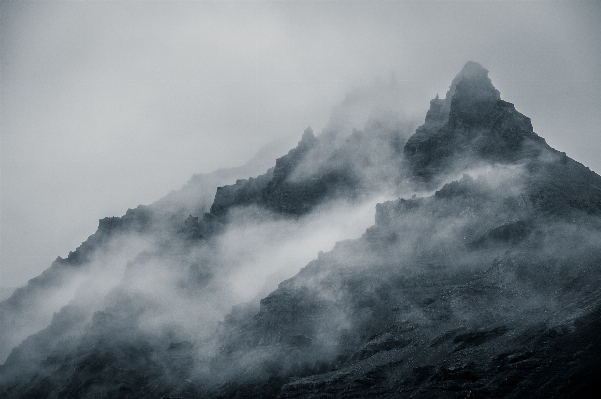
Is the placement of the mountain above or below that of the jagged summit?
below

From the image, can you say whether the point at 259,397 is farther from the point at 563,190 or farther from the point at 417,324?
the point at 563,190

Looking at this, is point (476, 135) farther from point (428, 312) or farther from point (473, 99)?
point (428, 312)

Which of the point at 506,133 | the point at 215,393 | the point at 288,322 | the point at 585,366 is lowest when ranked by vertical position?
the point at 585,366

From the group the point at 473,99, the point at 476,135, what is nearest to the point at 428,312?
the point at 476,135

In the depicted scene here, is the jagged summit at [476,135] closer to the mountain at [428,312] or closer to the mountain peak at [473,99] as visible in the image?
the mountain peak at [473,99]

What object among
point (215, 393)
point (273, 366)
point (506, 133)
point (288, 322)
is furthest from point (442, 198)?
point (215, 393)

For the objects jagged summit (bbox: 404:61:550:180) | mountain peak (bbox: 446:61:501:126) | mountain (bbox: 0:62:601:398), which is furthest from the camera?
mountain peak (bbox: 446:61:501:126)

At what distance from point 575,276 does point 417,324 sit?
38771 mm

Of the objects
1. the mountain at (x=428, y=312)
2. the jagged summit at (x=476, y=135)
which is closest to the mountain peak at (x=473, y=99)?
the jagged summit at (x=476, y=135)

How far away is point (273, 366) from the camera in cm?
11100

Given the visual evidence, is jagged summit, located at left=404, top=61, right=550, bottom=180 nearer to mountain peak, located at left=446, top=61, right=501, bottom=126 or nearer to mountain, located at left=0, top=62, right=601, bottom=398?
mountain peak, located at left=446, top=61, right=501, bottom=126

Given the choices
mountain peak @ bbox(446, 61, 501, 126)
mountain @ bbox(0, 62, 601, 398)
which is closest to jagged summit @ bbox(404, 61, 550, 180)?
mountain peak @ bbox(446, 61, 501, 126)

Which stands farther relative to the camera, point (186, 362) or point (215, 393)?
point (186, 362)

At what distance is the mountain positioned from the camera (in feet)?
263
